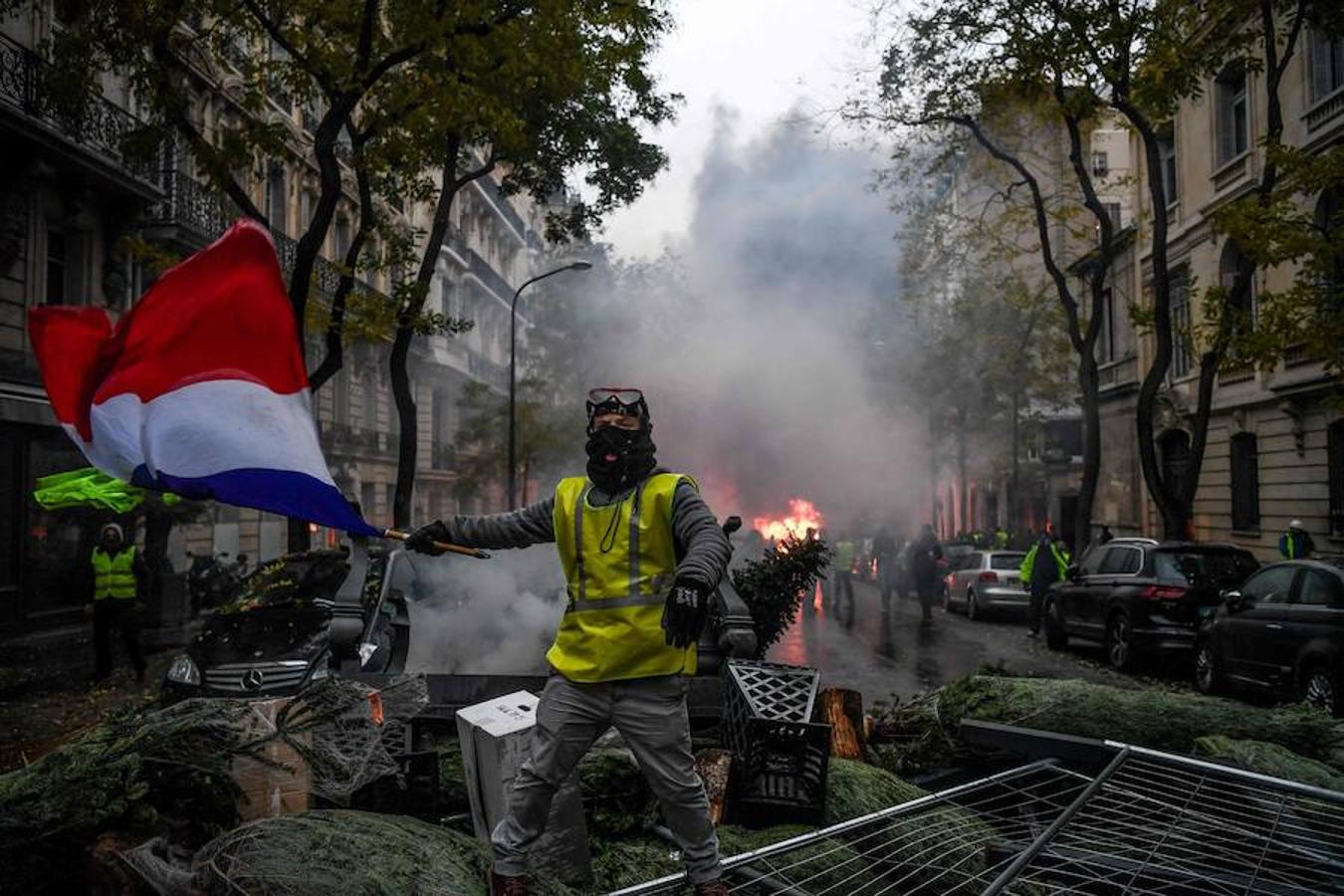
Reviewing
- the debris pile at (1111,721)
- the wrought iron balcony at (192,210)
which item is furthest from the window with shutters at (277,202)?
the debris pile at (1111,721)

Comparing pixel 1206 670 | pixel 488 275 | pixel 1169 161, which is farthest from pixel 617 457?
pixel 488 275

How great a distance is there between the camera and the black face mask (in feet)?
12.2

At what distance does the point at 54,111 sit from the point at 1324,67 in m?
20.6

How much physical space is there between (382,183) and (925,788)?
12036mm

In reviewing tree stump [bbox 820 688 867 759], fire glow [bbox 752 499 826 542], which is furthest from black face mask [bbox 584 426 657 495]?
fire glow [bbox 752 499 826 542]

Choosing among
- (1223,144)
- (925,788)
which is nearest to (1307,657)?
(925,788)

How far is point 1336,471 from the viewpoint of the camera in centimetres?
1856

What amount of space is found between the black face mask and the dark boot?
1.25 meters

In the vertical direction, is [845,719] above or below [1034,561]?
above

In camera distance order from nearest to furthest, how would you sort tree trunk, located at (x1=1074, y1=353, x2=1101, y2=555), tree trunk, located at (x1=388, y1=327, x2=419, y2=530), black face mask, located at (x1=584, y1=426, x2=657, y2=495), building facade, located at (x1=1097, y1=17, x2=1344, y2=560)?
black face mask, located at (x1=584, y1=426, x2=657, y2=495) < tree trunk, located at (x1=388, y1=327, x2=419, y2=530) < tree trunk, located at (x1=1074, y1=353, x2=1101, y2=555) < building facade, located at (x1=1097, y1=17, x2=1344, y2=560)

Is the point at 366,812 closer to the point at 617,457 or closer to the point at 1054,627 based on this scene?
the point at 617,457

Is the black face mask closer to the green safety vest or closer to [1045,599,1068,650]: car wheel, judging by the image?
[1045,599,1068,650]: car wheel

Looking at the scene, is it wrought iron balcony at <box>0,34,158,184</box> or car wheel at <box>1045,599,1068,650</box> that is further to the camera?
wrought iron balcony at <box>0,34,158,184</box>

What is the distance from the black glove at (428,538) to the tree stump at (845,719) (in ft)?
7.56
